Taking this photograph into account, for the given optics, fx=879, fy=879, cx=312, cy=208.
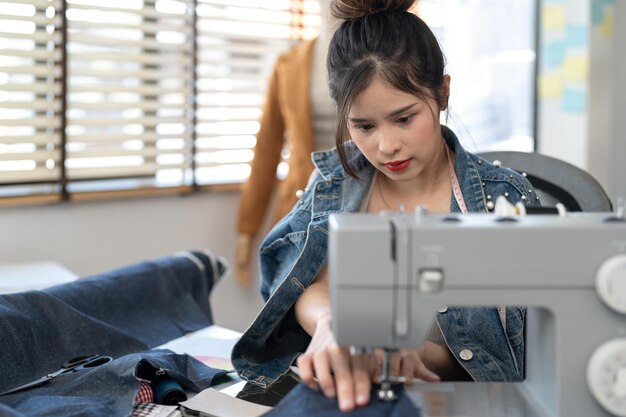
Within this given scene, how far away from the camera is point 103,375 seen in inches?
51.7

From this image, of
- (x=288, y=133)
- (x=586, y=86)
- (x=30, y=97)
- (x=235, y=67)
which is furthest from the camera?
(x=586, y=86)

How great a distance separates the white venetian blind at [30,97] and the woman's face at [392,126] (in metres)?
1.50

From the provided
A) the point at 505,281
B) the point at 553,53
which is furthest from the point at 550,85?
the point at 505,281

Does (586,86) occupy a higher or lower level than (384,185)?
higher

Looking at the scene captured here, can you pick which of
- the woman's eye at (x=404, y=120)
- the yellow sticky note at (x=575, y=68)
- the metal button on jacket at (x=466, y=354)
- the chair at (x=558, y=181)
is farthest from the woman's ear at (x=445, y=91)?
the yellow sticky note at (x=575, y=68)

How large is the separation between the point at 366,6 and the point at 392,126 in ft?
0.74

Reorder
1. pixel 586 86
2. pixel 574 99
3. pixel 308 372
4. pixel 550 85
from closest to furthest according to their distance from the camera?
1. pixel 308 372
2. pixel 586 86
3. pixel 574 99
4. pixel 550 85

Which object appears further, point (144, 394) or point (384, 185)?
point (384, 185)

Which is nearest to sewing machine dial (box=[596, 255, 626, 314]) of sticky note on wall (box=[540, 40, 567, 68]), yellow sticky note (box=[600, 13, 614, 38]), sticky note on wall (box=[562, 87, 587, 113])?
yellow sticky note (box=[600, 13, 614, 38])

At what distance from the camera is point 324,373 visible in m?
1.11

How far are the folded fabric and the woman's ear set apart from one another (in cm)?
66

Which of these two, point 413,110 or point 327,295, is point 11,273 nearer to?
point 327,295

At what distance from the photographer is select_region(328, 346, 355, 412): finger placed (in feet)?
3.54

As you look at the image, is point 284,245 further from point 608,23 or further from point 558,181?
point 608,23
